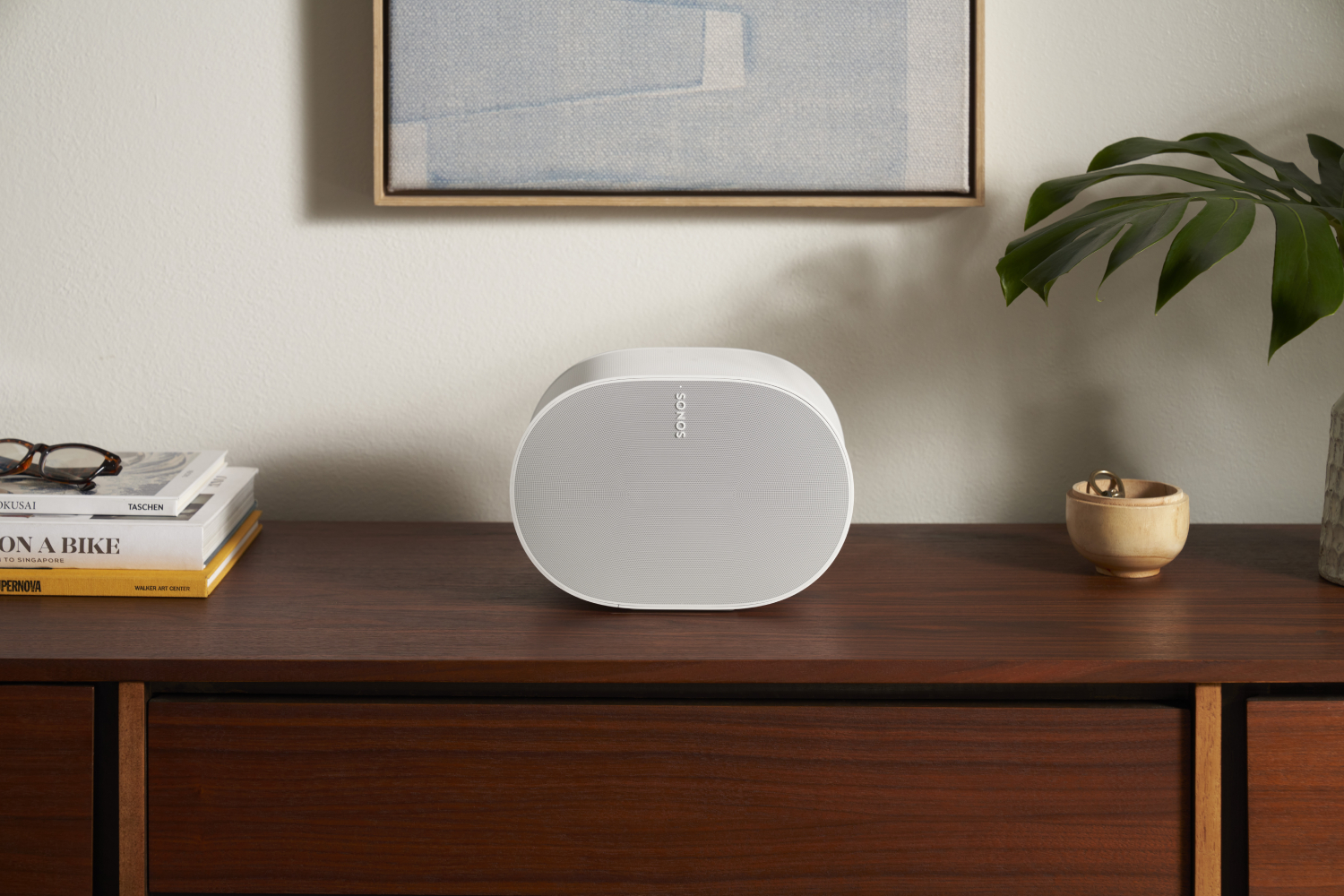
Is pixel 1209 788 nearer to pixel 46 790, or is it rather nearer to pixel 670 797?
pixel 670 797

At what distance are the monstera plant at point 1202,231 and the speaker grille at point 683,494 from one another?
225 mm

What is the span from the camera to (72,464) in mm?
895

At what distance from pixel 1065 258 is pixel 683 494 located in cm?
35

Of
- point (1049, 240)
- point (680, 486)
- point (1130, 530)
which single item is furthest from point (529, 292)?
point (1130, 530)

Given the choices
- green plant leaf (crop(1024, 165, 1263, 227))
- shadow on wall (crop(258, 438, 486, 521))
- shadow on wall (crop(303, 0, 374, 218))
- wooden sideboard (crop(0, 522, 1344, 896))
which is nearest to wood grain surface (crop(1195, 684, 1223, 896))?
wooden sideboard (crop(0, 522, 1344, 896))

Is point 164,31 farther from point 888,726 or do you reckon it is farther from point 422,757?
point 888,726

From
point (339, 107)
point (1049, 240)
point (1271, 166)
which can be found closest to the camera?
point (1049, 240)

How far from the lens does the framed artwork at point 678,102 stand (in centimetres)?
95

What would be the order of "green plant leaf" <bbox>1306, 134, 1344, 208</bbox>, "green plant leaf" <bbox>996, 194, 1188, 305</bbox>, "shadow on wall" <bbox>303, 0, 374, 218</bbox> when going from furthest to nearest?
1. "shadow on wall" <bbox>303, 0, 374, 218</bbox>
2. "green plant leaf" <bbox>1306, 134, 1344, 208</bbox>
3. "green plant leaf" <bbox>996, 194, 1188, 305</bbox>

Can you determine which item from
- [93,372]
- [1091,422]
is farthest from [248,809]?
[1091,422]

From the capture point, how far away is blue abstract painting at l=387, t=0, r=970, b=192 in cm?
95

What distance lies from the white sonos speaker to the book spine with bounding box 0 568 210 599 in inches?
11.6

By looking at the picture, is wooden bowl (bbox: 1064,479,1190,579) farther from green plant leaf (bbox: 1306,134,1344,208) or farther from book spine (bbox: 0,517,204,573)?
book spine (bbox: 0,517,204,573)

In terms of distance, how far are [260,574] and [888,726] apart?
552 millimetres
